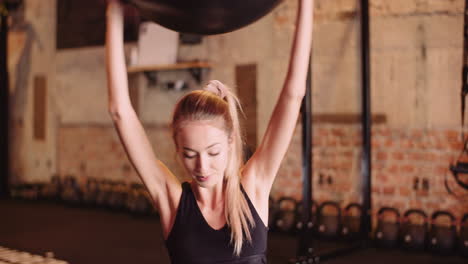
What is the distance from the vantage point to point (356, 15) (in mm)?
3830

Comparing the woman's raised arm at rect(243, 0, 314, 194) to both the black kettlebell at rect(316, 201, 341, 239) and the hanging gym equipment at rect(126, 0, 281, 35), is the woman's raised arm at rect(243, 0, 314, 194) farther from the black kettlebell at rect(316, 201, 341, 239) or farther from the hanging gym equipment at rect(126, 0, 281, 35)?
the black kettlebell at rect(316, 201, 341, 239)

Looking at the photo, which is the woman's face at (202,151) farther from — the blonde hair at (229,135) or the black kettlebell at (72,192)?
the black kettlebell at (72,192)

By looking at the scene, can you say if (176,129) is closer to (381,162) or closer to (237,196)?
(237,196)

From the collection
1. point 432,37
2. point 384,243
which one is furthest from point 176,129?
point 432,37

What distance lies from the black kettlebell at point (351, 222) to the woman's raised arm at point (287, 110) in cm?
256

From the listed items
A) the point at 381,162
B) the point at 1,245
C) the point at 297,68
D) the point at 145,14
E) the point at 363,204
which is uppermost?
the point at 145,14

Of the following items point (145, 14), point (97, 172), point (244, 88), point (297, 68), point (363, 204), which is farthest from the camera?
point (97, 172)

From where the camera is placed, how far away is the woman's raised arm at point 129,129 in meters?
1.05

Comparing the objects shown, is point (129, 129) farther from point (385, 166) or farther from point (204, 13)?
point (385, 166)

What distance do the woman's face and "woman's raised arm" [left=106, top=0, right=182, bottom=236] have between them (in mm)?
135

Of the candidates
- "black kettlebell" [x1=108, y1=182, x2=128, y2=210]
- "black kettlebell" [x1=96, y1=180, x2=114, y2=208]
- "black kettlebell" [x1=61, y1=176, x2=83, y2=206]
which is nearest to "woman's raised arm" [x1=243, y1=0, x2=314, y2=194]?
"black kettlebell" [x1=108, y1=182, x2=128, y2=210]

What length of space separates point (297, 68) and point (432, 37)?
2.84 m

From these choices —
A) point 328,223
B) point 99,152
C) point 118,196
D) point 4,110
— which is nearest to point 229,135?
point 328,223

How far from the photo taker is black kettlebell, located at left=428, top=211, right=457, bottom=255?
3156 mm
